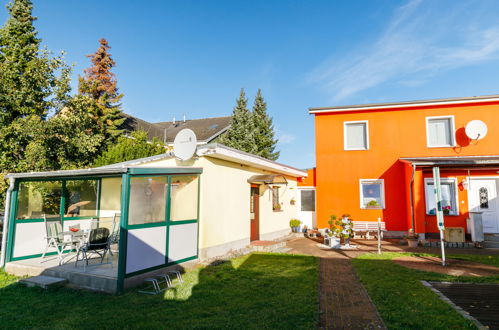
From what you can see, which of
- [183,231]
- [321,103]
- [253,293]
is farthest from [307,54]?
[253,293]

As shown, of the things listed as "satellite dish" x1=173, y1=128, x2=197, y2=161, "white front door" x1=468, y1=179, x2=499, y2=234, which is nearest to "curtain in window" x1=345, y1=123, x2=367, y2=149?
"white front door" x1=468, y1=179, x2=499, y2=234

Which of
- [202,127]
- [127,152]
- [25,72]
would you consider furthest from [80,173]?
[202,127]

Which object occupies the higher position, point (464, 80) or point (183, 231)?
point (464, 80)

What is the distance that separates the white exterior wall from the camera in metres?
8.26

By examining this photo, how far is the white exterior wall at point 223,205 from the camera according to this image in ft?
27.1

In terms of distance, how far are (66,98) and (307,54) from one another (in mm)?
12298

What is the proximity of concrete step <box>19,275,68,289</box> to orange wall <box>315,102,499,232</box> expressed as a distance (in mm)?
11515

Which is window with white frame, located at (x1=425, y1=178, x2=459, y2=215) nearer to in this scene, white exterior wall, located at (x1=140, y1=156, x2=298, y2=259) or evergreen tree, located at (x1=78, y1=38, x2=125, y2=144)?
white exterior wall, located at (x1=140, y1=156, x2=298, y2=259)

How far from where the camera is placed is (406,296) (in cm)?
519

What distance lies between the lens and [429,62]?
12445 mm

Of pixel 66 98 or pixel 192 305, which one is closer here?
pixel 192 305

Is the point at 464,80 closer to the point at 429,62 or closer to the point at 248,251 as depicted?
the point at 429,62

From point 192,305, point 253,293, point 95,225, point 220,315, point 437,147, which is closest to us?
point 220,315

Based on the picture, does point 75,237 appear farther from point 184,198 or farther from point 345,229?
point 345,229
